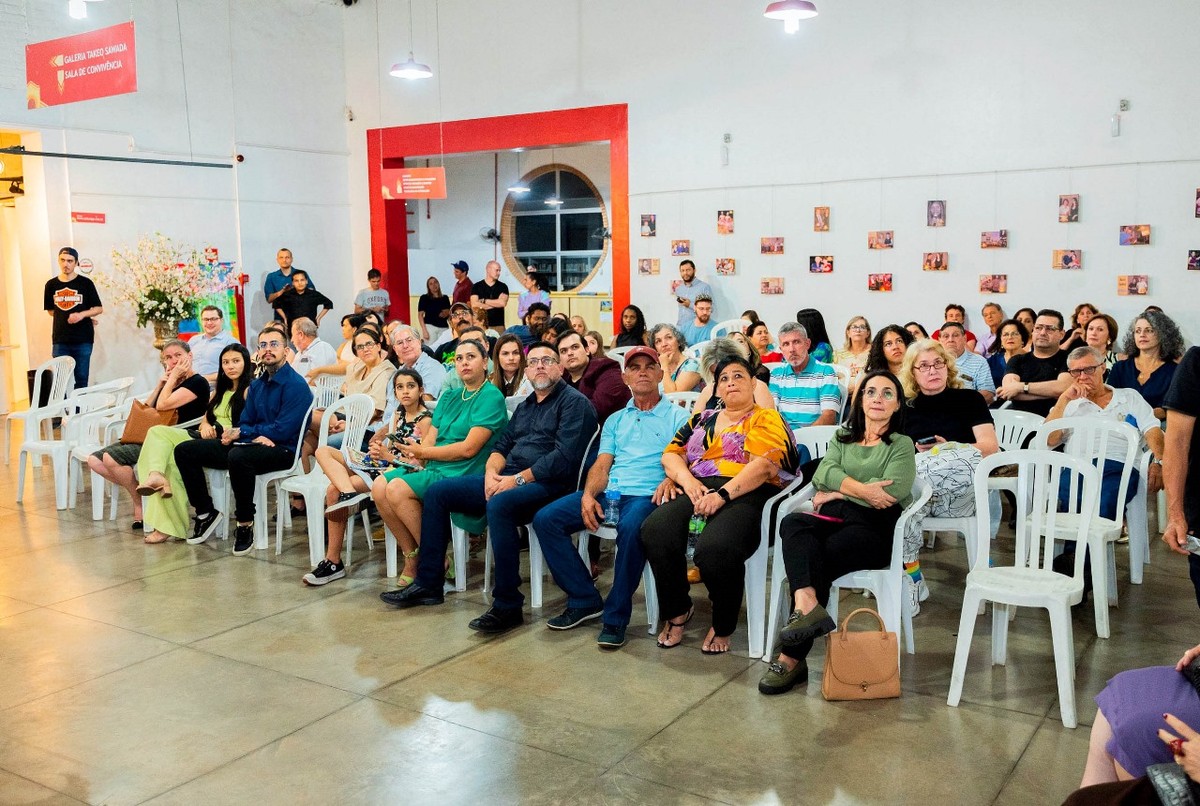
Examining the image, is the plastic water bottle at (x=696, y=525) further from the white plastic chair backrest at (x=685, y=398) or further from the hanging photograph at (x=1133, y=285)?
the hanging photograph at (x=1133, y=285)

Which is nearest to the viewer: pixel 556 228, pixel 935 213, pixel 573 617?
pixel 573 617

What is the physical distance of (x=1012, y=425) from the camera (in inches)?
217

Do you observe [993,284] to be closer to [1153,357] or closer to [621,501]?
[1153,357]

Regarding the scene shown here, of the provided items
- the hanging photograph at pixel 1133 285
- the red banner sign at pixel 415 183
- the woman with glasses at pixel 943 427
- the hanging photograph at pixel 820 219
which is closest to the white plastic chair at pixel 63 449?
the red banner sign at pixel 415 183

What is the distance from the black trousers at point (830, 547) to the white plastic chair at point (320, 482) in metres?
2.53

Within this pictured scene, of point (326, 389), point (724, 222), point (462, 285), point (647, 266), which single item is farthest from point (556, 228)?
point (326, 389)

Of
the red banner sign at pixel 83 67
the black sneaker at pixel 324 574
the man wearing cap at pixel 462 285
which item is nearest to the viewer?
the black sneaker at pixel 324 574

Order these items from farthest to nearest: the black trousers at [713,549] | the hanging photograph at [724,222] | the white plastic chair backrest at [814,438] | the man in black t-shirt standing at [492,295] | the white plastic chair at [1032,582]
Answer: the man in black t-shirt standing at [492,295], the hanging photograph at [724,222], the white plastic chair backrest at [814,438], the black trousers at [713,549], the white plastic chair at [1032,582]

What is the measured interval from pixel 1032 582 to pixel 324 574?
321cm

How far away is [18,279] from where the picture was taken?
36.5 feet

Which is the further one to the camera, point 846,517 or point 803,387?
point 803,387

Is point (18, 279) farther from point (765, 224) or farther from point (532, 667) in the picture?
point (532, 667)

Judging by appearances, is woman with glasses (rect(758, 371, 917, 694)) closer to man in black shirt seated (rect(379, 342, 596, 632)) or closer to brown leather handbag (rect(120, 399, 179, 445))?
man in black shirt seated (rect(379, 342, 596, 632))

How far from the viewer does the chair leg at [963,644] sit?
348 cm
